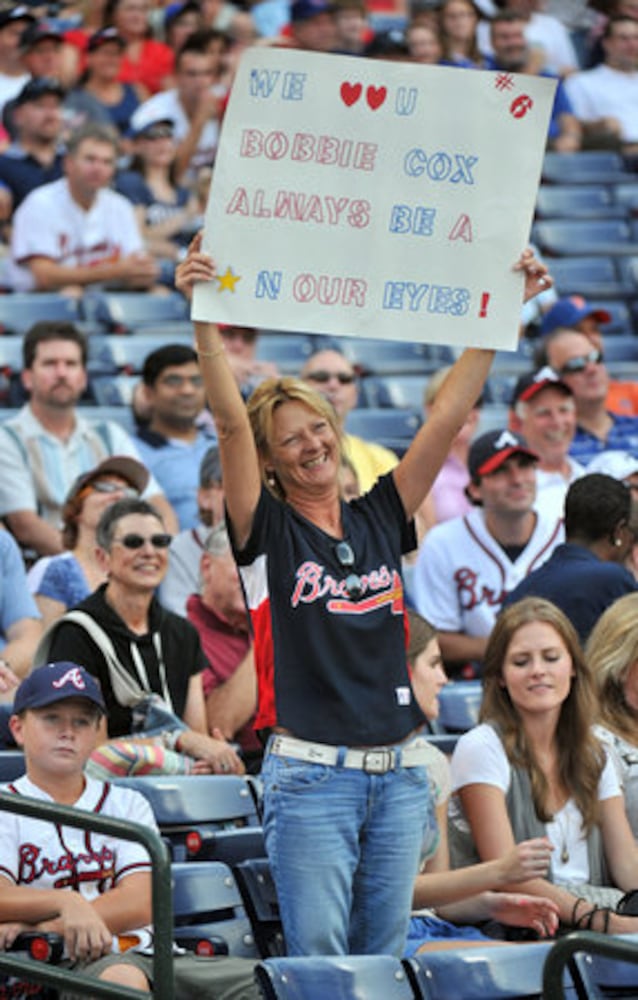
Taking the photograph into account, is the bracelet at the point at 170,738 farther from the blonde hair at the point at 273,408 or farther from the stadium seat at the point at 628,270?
the stadium seat at the point at 628,270

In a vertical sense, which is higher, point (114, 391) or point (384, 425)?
point (114, 391)

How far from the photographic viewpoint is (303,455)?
5164 mm

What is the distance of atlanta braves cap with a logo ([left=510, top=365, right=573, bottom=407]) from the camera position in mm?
9539

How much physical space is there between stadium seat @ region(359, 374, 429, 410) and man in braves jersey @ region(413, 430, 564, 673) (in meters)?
2.93

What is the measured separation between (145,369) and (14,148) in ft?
10.9

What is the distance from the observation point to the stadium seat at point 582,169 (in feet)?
49.1

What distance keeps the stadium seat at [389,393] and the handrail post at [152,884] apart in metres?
6.77

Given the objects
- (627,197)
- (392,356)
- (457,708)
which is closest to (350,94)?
(457,708)

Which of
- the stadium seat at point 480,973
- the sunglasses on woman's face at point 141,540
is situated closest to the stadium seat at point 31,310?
the sunglasses on woman's face at point 141,540

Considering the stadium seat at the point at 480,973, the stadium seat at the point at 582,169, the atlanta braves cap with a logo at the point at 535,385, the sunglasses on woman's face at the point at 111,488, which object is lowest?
the stadium seat at the point at 480,973

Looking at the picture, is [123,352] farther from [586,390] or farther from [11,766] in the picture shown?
[11,766]

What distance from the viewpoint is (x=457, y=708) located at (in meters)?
7.59

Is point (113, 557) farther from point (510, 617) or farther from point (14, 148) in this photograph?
point (14, 148)

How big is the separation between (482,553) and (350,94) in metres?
3.31
